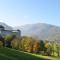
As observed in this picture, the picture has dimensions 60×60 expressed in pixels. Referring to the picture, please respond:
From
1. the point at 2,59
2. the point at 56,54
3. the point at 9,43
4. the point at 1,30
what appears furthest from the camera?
the point at 1,30

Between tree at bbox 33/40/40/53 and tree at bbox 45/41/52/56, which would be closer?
tree at bbox 45/41/52/56

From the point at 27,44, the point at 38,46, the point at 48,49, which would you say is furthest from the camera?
the point at 27,44

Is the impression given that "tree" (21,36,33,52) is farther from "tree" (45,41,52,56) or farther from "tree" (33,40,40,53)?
"tree" (45,41,52,56)

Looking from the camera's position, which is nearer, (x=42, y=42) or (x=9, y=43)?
(x=42, y=42)

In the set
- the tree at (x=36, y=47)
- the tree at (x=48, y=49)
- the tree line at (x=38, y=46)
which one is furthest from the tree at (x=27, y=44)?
the tree at (x=48, y=49)

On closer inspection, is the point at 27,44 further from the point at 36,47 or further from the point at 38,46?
the point at 38,46

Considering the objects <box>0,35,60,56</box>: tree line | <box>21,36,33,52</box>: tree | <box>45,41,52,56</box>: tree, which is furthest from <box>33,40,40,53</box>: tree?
<box>45,41,52,56</box>: tree

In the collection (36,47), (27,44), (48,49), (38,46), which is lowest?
(48,49)

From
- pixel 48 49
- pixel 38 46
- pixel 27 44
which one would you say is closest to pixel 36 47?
pixel 38 46

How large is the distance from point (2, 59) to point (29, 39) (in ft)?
102

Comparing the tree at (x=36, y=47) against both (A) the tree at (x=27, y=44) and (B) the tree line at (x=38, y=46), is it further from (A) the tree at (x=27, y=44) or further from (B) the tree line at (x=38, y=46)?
(A) the tree at (x=27, y=44)

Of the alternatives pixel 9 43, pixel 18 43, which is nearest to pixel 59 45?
pixel 18 43

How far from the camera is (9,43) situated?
71062 millimetres

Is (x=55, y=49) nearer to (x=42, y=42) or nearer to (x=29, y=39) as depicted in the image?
(x=42, y=42)
